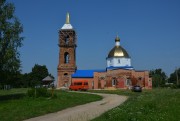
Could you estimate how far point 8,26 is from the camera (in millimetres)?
29531

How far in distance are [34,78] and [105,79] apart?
45.8m

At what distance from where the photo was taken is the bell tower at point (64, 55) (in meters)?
73.6

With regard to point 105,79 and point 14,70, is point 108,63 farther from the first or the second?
point 14,70

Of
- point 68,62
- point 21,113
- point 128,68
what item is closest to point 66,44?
point 68,62

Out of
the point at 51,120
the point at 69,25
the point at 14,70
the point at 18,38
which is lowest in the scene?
the point at 51,120

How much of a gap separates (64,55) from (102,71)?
936cm

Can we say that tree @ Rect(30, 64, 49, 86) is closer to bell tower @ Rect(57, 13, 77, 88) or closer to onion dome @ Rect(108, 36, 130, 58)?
bell tower @ Rect(57, 13, 77, 88)

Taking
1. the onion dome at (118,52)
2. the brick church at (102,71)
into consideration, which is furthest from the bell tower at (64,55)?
the onion dome at (118,52)

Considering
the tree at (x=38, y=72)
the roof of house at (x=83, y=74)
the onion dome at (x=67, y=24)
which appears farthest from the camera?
the tree at (x=38, y=72)

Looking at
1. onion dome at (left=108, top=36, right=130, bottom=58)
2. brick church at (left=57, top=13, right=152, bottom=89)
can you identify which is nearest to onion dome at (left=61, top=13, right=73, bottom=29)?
brick church at (left=57, top=13, right=152, bottom=89)

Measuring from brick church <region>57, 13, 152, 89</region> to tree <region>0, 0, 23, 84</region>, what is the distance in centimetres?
4131

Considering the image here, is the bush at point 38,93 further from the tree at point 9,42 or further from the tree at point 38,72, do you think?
the tree at point 38,72

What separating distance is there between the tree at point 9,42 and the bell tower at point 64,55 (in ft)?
139

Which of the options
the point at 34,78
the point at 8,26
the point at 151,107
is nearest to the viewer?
the point at 151,107
